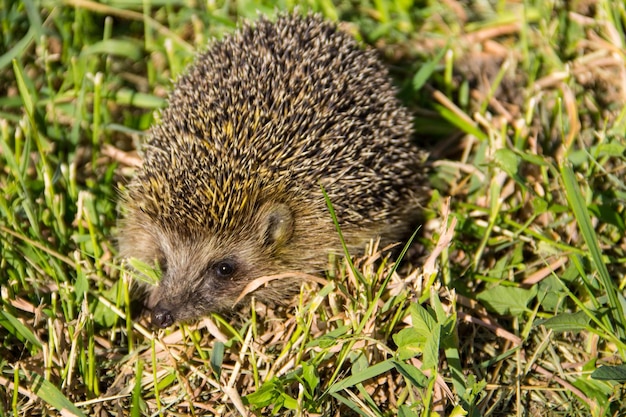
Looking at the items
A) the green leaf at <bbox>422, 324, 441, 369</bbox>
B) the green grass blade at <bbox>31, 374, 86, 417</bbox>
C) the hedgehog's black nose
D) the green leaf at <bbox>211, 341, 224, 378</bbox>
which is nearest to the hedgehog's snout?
the hedgehog's black nose

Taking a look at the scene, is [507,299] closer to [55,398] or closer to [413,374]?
[413,374]

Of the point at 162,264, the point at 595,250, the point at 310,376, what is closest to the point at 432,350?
the point at 310,376

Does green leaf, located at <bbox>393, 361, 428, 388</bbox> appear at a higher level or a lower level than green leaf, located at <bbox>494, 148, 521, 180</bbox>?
lower

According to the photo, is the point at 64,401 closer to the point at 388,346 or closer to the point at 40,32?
the point at 388,346

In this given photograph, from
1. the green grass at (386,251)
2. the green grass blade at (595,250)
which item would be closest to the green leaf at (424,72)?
the green grass at (386,251)

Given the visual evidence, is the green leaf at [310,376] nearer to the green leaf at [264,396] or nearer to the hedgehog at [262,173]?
the green leaf at [264,396]

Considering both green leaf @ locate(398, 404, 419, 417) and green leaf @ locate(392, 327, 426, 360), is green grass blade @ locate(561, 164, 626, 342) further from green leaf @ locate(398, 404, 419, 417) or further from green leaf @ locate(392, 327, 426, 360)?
green leaf @ locate(398, 404, 419, 417)
